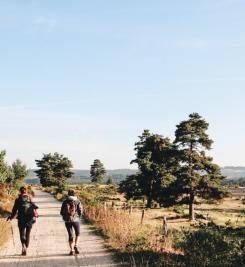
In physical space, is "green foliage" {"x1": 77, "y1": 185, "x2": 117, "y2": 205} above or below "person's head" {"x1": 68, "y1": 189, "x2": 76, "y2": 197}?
below

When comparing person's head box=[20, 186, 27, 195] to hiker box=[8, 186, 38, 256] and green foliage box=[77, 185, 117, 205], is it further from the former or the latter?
green foliage box=[77, 185, 117, 205]

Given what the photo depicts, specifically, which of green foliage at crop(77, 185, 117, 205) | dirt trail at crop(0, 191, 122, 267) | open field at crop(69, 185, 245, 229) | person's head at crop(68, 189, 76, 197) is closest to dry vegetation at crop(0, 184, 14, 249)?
dirt trail at crop(0, 191, 122, 267)

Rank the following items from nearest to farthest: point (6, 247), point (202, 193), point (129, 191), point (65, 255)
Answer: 1. point (65, 255)
2. point (6, 247)
3. point (202, 193)
4. point (129, 191)

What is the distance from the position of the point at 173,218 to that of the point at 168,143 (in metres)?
11.1

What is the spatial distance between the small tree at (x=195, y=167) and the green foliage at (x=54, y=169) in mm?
37107

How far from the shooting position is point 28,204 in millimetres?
14273

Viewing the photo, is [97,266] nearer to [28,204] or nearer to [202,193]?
[28,204]

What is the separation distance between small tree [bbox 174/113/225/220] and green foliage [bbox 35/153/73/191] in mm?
37107

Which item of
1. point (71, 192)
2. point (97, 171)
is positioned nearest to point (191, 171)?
point (71, 192)

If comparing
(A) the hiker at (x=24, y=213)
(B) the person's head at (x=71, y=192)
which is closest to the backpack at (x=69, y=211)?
(B) the person's head at (x=71, y=192)

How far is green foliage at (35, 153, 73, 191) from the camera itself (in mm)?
86500

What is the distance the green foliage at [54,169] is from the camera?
8650cm

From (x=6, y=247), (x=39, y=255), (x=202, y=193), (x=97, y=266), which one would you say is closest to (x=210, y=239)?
(x=97, y=266)

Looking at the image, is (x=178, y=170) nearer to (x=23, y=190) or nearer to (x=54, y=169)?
(x=23, y=190)
